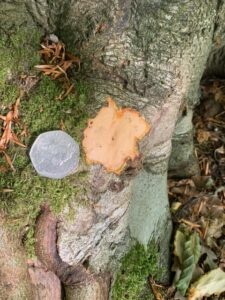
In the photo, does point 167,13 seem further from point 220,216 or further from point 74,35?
point 220,216

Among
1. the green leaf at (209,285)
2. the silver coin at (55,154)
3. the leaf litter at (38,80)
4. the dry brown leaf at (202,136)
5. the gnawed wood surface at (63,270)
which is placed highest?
the leaf litter at (38,80)

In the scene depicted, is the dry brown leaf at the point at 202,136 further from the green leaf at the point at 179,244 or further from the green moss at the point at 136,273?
the green moss at the point at 136,273

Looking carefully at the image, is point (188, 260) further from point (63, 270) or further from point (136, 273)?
point (63, 270)

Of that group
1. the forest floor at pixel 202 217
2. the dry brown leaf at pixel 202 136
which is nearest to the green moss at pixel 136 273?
the forest floor at pixel 202 217

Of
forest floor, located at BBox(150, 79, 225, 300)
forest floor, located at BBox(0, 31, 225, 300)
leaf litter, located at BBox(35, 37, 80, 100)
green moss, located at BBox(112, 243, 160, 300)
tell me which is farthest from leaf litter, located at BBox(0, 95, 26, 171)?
forest floor, located at BBox(150, 79, 225, 300)


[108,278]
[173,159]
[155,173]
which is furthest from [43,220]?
[173,159]

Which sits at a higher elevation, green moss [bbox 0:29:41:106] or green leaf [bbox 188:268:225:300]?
green moss [bbox 0:29:41:106]

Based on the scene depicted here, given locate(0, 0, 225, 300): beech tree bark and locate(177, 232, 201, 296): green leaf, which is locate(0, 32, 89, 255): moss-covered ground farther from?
locate(177, 232, 201, 296): green leaf

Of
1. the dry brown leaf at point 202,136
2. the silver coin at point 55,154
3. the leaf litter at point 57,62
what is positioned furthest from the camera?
the dry brown leaf at point 202,136
